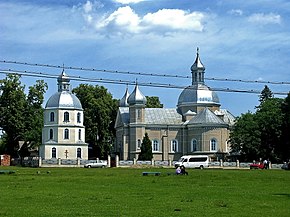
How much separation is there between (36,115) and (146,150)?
64.5 feet

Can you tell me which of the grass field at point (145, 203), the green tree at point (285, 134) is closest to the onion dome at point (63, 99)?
the green tree at point (285, 134)

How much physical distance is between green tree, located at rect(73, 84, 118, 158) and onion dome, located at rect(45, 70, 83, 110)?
5.27 metres

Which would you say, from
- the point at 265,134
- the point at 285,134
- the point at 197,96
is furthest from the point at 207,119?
the point at 285,134

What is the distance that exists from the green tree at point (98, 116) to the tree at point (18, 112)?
888 centimetres

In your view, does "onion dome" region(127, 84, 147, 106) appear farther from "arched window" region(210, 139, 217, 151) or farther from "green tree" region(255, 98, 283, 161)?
"green tree" region(255, 98, 283, 161)

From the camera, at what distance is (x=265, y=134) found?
84000mm

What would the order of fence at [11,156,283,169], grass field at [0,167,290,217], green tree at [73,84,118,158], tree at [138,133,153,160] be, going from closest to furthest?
grass field at [0,167,290,217] → fence at [11,156,283,169] → tree at [138,133,153,160] → green tree at [73,84,118,158]

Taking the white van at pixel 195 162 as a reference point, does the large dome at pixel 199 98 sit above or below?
above

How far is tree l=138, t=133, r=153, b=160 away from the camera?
9144 cm

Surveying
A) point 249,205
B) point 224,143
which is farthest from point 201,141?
point 249,205

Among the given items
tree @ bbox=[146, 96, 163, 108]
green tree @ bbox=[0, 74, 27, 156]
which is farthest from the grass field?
tree @ bbox=[146, 96, 163, 108]

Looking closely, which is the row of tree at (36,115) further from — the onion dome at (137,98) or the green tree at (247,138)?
the green tree at (247,138)

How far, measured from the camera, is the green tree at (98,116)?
103250 millimetres

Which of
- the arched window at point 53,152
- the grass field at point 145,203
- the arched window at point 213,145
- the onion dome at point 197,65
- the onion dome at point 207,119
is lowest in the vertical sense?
the grass field at point 145,203
